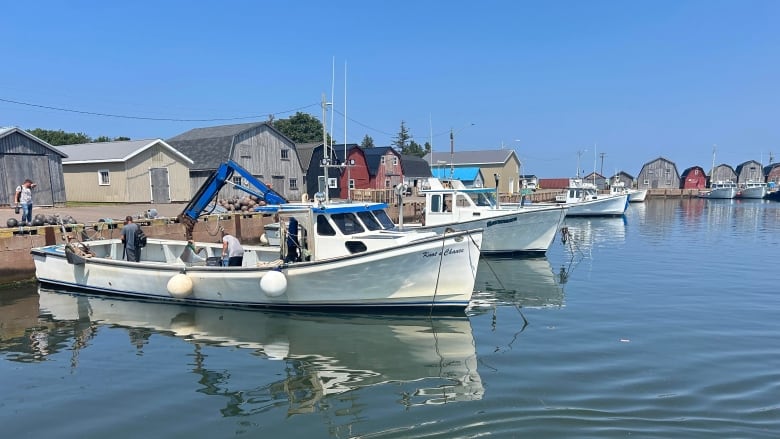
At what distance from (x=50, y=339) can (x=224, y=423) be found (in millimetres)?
5510

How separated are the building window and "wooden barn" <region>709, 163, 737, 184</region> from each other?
292 ft

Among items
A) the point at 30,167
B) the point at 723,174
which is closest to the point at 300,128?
the point at 30,167

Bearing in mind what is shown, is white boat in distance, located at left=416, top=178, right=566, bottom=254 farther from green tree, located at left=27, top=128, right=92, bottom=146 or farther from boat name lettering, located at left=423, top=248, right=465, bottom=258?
green tree, located at left=27, top=128, right=92, bottom=146

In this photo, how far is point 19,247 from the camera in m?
13.7

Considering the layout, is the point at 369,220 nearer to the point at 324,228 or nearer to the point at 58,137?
the point at 324,228

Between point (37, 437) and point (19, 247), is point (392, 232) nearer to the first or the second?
point (37, 437)

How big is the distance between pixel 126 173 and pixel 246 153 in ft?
25.5

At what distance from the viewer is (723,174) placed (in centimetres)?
8375

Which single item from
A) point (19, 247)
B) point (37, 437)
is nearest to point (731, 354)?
point (37, 437)

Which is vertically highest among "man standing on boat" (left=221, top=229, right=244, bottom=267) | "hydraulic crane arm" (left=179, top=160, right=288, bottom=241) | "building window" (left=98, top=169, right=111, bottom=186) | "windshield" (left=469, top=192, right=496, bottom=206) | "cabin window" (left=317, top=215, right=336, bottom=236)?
"building window" (left=98, top=169, right=111, bottom=186)

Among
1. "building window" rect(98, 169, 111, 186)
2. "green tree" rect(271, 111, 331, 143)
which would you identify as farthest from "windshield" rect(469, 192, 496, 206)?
"green tree" rect(271, 111, 331, 143)

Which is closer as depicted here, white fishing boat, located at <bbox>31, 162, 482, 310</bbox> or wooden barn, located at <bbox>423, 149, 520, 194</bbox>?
white fishing boat, located at <bbox>31, 162, 482, 310</bbox>

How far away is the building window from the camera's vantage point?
1077 inches

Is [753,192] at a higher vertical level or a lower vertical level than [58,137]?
lower
